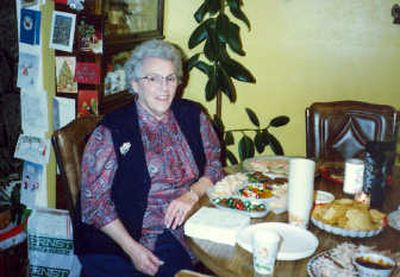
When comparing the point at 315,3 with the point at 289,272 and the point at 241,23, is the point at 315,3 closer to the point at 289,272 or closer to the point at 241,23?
the point at 241,23

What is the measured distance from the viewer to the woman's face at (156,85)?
6.26ft

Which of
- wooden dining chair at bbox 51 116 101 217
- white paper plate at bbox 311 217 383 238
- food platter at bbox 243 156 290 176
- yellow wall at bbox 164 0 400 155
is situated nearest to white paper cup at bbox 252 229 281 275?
white paper plate at bbox 311 217 383 238

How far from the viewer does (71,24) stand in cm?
233

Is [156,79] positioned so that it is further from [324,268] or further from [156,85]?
[324,268]

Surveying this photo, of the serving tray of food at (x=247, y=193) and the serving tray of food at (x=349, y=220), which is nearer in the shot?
the serving tray of food at (x=349, y=220)

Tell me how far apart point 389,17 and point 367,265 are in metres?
2.54

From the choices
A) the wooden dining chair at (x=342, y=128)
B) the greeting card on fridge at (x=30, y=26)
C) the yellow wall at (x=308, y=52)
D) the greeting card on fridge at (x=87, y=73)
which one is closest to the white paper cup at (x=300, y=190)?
the wooden dining chair at (x=342, y=128)

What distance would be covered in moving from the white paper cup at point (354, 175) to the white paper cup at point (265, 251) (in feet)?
2.04

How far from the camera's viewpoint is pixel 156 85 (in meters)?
1.91

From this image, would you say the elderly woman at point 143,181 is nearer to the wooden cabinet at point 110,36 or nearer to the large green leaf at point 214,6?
the wooden cabinet at point 110,36

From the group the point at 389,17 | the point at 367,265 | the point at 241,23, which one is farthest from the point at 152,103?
the point at 389,17

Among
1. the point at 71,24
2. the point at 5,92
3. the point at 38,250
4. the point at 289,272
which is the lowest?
the point at 38,250

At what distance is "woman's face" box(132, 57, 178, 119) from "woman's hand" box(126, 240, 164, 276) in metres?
0.53

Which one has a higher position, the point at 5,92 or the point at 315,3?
the point at 315,3
